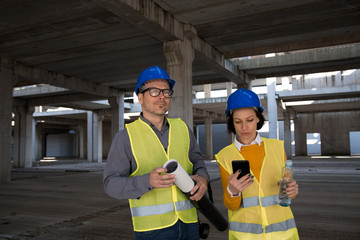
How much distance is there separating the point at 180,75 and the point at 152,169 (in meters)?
10.00

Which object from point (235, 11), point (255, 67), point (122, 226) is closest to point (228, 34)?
point (235, 11)

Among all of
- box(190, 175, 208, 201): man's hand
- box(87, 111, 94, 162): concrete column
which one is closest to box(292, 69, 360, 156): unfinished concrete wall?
box(87, 111, 94, 162): concrete column

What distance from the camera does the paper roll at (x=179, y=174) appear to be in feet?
6.31

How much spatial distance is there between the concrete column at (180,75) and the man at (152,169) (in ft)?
30.7

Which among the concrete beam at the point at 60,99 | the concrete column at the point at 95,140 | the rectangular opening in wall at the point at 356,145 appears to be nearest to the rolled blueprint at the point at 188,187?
the concrete beam at the point at 60,99

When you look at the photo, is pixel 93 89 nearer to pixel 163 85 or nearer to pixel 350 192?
pixel 350 192

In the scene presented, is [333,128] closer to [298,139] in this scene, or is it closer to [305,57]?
[298,139]

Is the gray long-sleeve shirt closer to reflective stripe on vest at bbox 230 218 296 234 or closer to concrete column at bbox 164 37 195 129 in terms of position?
reflective stripe on vest at bbox 230 218 296 234

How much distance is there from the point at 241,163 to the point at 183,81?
10149 millimetres

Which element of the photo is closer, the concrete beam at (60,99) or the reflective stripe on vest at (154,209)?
the reflective stripe on vest at (154,209)

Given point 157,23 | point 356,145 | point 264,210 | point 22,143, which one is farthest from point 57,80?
point 356,145

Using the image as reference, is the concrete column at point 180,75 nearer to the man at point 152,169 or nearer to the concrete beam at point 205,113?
the man at point 152,169

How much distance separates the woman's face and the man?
0.42 meters

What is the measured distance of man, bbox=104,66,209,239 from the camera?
6.97 feet
